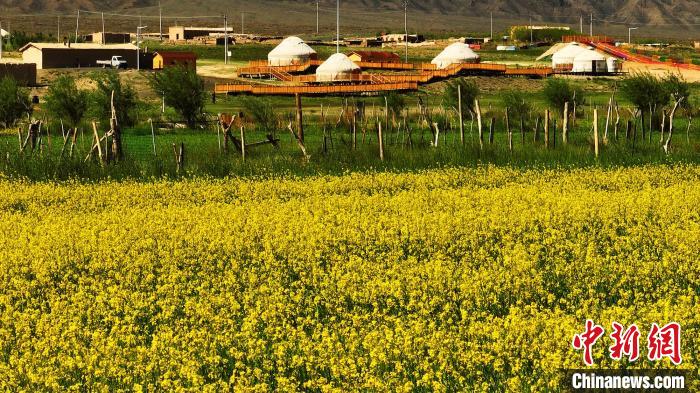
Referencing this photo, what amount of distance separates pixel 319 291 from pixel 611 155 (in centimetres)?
1849

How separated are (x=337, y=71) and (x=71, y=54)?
83.2 ft

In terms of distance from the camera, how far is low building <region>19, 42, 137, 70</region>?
99.8m

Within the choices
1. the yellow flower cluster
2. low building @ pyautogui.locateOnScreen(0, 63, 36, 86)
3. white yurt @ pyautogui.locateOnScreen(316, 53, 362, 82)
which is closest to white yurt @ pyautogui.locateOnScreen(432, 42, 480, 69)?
white yurt @ pyautogui.locateOnScreen(316, 53, 362, 82)

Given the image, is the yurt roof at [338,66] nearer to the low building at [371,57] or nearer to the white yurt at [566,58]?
the low building at [371,57]

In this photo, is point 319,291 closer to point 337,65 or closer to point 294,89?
point 294,89

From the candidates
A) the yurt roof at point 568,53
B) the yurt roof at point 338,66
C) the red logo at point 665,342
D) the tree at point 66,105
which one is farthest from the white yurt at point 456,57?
the red logo at point 665,342

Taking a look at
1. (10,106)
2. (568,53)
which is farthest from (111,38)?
(10,106)

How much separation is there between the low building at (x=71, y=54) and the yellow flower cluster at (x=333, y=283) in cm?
7475

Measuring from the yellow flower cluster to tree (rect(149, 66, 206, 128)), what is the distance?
29.3 meters

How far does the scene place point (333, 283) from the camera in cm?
1655

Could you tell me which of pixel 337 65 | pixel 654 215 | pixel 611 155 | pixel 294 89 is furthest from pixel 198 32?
pixel 654 215

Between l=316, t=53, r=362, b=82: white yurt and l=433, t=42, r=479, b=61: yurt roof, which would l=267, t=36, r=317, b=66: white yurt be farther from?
l=316, t=53, r=362, b=82: white yurt

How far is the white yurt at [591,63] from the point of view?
106 m

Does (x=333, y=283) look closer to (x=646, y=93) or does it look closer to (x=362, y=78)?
(x=646, y=93)
